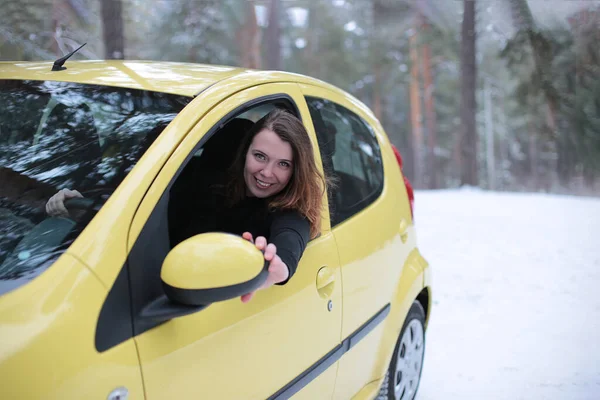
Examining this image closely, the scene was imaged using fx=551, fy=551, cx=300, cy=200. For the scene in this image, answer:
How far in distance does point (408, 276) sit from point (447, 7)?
17897 millimetres

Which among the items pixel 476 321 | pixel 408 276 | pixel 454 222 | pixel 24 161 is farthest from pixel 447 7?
pixel 24 161

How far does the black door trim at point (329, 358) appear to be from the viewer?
1.90 meters

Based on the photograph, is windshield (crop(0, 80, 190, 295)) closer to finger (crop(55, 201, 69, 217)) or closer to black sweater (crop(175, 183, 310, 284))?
finger (crop(55, 201, 69, 217))

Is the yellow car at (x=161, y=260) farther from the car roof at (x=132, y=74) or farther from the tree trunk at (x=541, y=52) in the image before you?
the tree trunk at (x=541, y=52)

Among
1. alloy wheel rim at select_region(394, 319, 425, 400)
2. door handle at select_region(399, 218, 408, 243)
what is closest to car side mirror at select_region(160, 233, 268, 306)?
door handle at select_region(399, 218, 408, 243)

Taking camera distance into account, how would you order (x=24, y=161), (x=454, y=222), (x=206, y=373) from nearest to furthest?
(x=206, y=373), (x=24, y=161), (x=454, y=222)

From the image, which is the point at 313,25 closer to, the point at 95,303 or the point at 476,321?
the point at 476,321

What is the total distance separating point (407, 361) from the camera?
3064 millimetres

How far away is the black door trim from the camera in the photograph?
1.90m

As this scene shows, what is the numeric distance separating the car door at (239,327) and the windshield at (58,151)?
0.50ft

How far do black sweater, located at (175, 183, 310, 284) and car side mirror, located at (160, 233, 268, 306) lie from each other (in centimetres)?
38

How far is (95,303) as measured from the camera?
4.28ft

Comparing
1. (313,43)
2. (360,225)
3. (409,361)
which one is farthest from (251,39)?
(360,225)

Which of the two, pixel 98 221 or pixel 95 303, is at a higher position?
pixel 98 221
